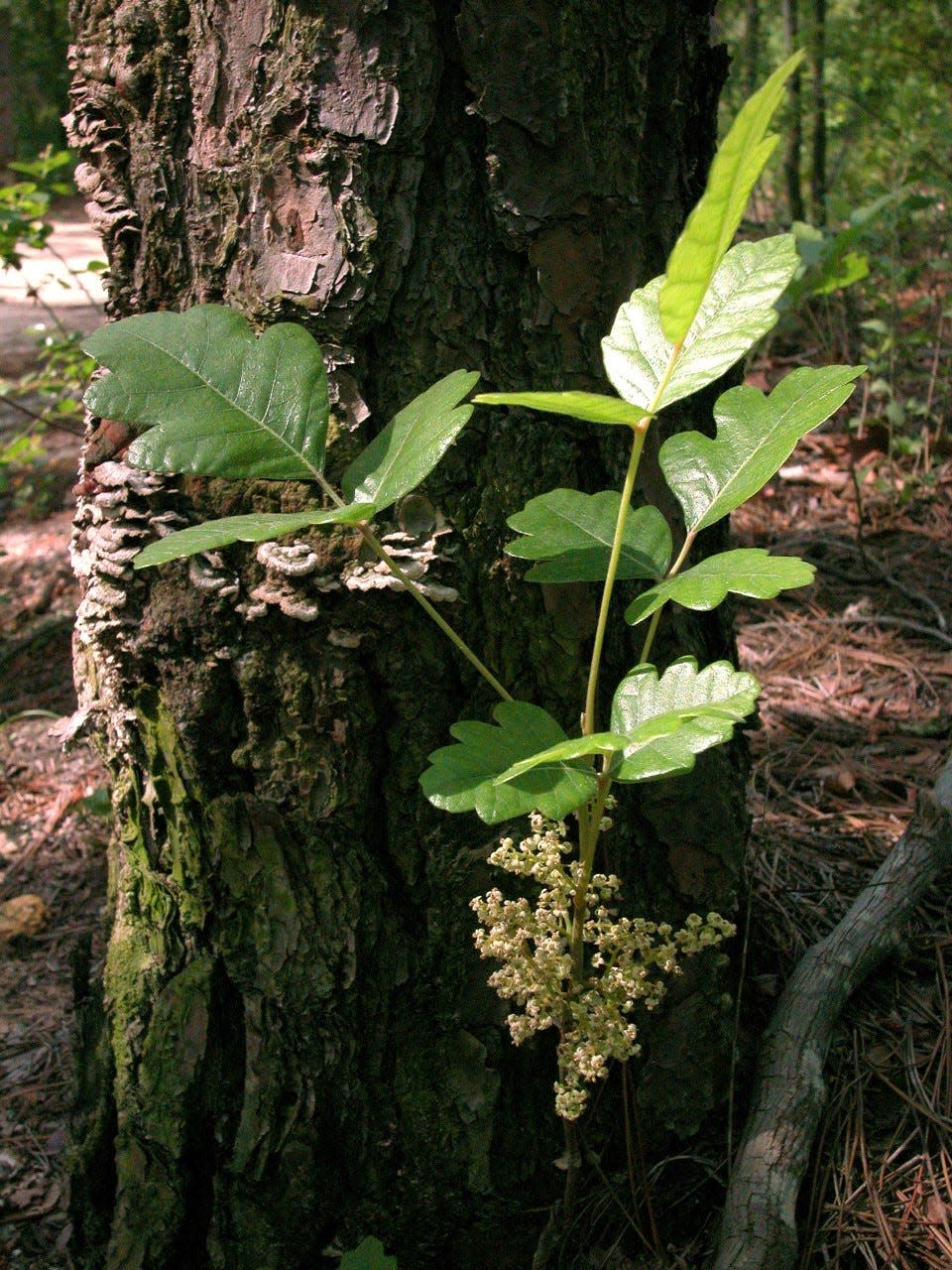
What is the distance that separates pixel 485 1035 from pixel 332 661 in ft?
1.92

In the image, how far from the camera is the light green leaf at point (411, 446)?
103 centimetres

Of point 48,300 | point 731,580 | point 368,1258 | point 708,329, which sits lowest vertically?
point 368,1258

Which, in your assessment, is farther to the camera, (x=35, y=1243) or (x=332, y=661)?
(x=35, y=1243)

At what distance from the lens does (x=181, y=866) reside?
155 cm

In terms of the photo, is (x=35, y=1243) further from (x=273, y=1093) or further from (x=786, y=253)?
(x=786, y=253)

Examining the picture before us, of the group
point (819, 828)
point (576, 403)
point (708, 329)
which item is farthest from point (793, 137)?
point (576, 403)

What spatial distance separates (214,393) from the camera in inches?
43.6

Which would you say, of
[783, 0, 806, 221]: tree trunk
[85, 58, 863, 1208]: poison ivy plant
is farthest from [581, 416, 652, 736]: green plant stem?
[783, 0, 806, 221]: tree trunk

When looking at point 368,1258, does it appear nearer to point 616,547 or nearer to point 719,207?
point 616,547

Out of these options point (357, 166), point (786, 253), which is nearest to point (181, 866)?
point (357, 166)

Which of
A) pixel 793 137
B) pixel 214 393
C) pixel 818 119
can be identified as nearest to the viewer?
pixel 214 393

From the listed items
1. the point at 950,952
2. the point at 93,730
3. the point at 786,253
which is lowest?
the point at 950,952

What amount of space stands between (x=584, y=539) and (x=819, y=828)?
4.09ft

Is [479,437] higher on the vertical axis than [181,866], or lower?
higher
